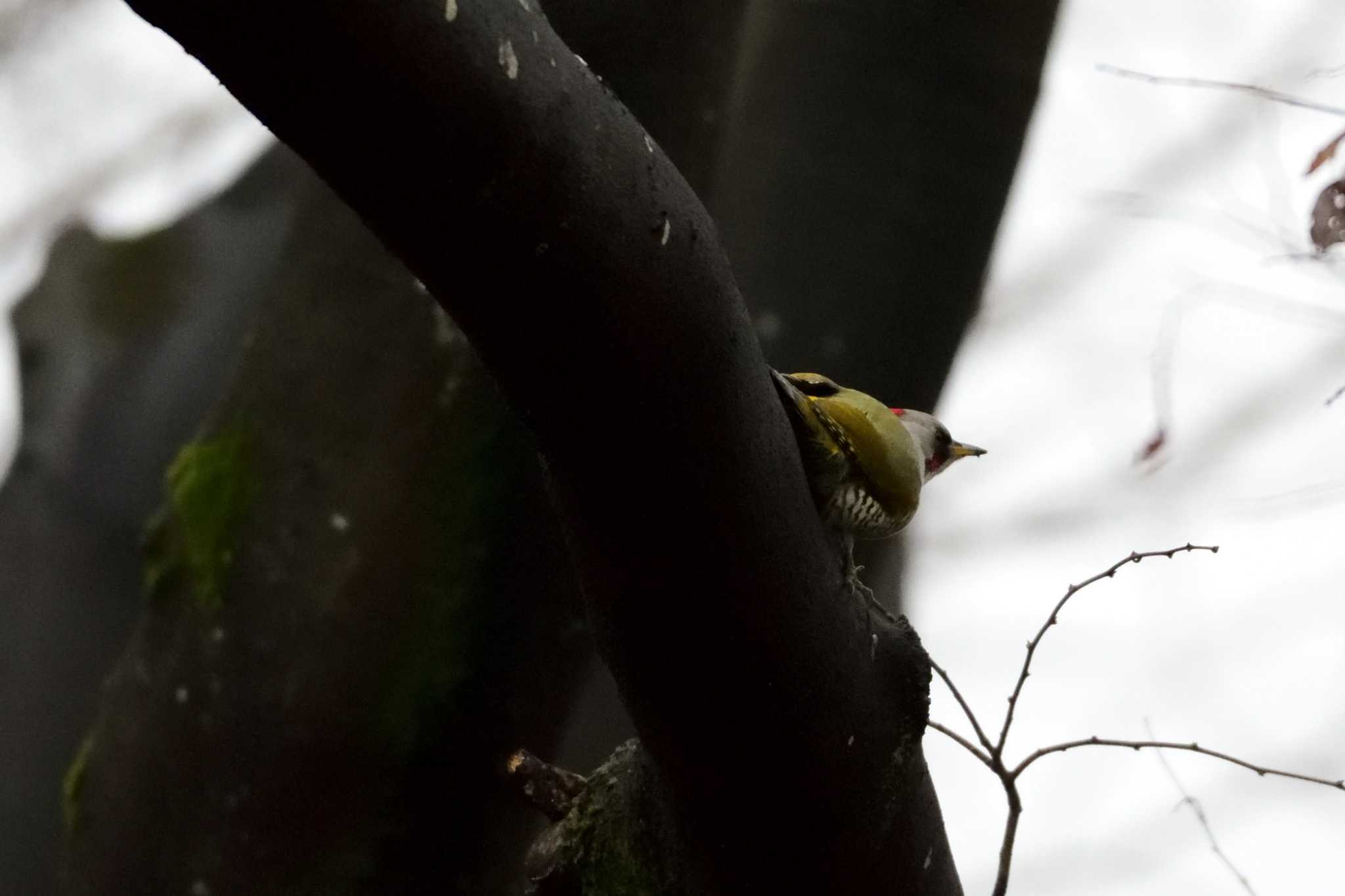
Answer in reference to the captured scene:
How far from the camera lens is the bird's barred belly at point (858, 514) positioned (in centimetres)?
166

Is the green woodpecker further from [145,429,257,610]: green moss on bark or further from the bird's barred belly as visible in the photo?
[145,429,257,610]: green moss on bark

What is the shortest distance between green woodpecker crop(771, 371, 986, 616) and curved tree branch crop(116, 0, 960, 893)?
0.11 meters

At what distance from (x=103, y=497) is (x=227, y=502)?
1.02 meters

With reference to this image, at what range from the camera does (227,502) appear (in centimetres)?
290

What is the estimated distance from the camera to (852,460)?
1767 mm

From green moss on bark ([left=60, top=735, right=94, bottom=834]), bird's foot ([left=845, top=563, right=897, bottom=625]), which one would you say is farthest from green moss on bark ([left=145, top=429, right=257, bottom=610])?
bird's foot ([left=845, top=563, right=897, bottom=625])

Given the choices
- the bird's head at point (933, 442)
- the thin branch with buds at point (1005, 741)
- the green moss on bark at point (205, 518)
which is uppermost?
the bird's head at point (933, 442)

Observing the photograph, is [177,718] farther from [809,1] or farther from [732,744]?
[809,1]

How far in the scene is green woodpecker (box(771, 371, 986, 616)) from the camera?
5.02ft

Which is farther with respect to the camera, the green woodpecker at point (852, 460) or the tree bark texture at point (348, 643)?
the tree bark texture at point (348, 643)

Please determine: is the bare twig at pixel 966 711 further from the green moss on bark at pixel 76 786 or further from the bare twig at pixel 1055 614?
the green moss on bark at pixel 76 786

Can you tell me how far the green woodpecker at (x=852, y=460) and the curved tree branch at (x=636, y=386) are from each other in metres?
0.11

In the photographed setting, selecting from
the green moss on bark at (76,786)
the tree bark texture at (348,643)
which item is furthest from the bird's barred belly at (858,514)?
the green moss on bark at (76,786)

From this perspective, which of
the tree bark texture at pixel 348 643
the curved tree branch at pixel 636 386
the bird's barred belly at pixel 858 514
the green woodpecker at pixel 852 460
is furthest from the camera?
the tree bark texture at pixel 348 643
